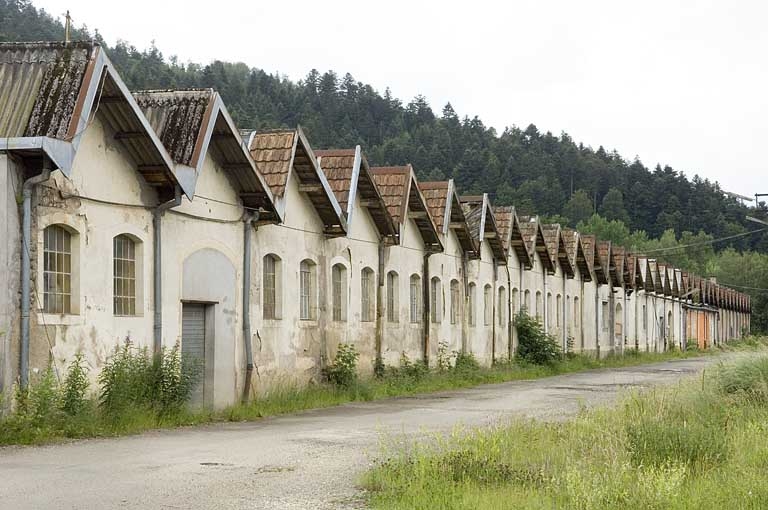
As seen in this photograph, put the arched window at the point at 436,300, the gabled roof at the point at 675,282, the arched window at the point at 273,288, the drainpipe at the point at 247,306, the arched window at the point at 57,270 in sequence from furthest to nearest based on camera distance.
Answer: the gabled roof at the point at 675,282 < the arched window at the point at 436,300 < the arched window at the point at 273,288 < the drainpipe at the point at 247,306 < the arched window at the point at 57,270

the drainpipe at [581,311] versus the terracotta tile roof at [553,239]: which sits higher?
the terracotta tile roof at [553,239]

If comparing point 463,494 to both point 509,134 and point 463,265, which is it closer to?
point 463,265

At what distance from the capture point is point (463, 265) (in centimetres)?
3269

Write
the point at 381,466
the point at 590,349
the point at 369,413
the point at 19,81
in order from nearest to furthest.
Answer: the point at 381,466 → the point at 19,81 → the point at 369,413 → the point at 590,349

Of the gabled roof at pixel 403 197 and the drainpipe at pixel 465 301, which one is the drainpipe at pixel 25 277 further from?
the drainpipe at pixel 465 301

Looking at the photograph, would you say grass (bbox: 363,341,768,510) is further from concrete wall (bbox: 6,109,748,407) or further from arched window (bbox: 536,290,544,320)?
arched window (bbox: 536,290,544,320)

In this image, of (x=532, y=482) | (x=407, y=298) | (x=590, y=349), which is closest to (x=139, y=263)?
(x=532, y=482)

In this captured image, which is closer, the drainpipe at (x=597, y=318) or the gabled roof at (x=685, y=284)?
the drainpipe at (x=597, y=318)

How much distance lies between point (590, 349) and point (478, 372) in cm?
1890

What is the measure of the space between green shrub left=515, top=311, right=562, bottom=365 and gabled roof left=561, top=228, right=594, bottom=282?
6.52m

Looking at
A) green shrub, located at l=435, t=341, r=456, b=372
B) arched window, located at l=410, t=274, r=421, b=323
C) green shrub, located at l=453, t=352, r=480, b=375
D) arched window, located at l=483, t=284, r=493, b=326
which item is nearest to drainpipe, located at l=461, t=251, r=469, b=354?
green shrub, located at l=453, t=352, r=480, b=375

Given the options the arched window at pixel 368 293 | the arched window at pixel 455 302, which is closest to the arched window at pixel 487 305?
the arched window at pixel 455 302

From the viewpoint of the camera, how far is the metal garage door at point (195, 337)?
18312 millimetres

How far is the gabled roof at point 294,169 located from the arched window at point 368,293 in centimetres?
287
